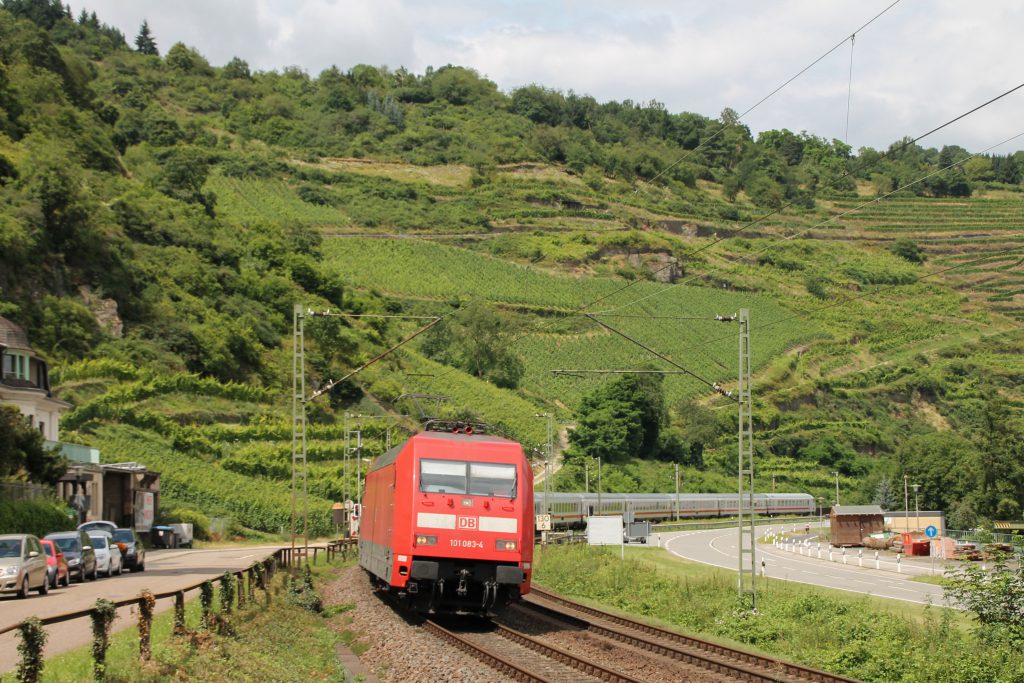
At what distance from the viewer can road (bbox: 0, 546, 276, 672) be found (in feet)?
59.9

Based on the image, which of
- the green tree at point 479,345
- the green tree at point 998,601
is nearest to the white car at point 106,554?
the green tree at point 998,601

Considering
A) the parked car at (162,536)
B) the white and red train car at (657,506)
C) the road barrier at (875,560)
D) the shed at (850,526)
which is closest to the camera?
the road barrier at (875,560)

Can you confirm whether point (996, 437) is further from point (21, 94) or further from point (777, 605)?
point (21, 94)

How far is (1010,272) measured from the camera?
164375 mm

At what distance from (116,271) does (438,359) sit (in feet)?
130

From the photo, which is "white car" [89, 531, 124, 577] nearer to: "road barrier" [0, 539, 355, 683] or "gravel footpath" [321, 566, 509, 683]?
"gravel footpath" [321, 566, 509, 683]

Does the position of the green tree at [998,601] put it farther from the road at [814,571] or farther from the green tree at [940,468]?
the green tree at [940,468]

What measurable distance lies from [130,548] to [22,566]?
1244 centimetres

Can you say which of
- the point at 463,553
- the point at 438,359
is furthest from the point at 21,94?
the point at 463,553

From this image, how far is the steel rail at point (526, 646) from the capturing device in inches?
650

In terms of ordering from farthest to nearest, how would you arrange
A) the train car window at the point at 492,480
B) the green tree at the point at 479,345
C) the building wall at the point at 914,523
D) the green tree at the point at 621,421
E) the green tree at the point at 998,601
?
the green tree at the point at 479,345, the green tree at the point at 621,421, the building wall at the point at 914,523, the train car window at the point at 492,480, the green tree at the point at 998,601

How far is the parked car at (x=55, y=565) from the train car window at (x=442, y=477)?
34.5ft

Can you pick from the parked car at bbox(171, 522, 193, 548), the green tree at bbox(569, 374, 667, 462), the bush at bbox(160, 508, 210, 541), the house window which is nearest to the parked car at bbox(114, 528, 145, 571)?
the house window

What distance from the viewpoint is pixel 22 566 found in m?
24.0
